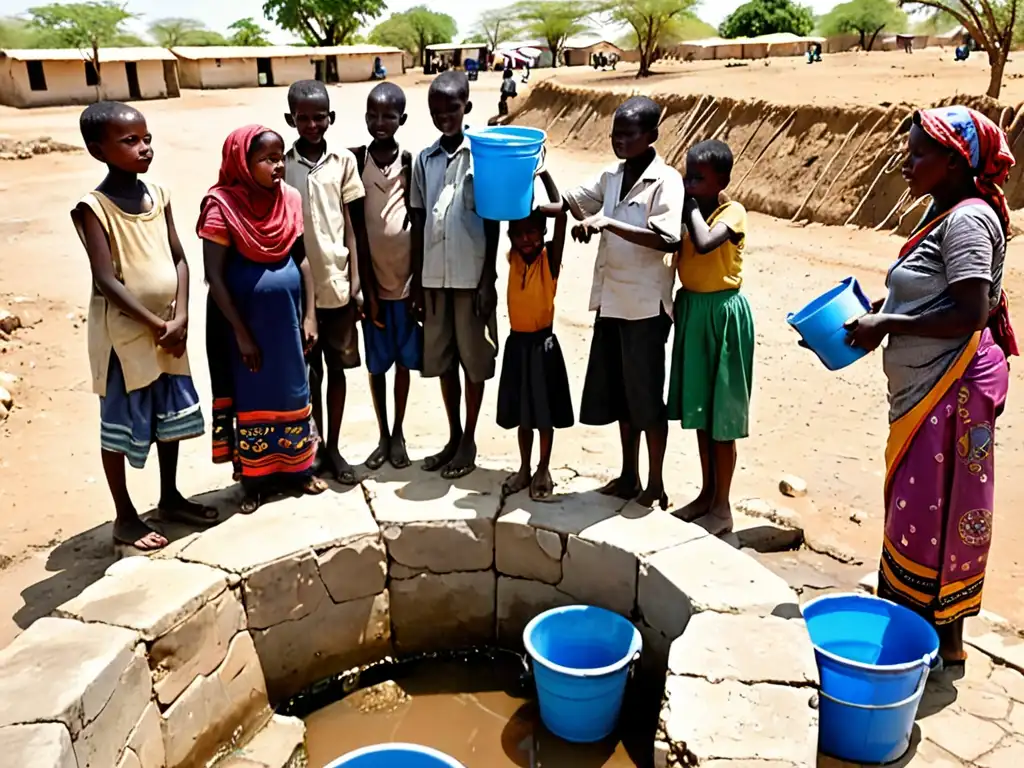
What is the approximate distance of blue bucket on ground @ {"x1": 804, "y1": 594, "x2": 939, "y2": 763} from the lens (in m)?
2.42

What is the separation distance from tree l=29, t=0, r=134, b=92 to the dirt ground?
83.4 ft

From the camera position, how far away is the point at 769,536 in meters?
3.74

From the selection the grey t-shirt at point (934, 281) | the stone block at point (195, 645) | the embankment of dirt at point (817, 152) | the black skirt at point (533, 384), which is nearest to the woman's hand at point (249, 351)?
the stone block at point (195, 645)

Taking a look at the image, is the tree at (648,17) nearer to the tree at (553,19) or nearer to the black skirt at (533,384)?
the tree at (553,19)

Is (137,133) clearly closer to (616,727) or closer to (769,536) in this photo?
(616,727)

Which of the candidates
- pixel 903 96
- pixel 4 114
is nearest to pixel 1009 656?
pixel 903 96

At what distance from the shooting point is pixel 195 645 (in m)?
2.78

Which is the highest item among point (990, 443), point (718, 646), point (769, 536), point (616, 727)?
point (990, 443)

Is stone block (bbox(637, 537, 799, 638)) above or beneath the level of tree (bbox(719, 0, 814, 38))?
beneath

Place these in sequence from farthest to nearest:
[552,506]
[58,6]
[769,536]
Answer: [58,6], [769,536], [552,506]

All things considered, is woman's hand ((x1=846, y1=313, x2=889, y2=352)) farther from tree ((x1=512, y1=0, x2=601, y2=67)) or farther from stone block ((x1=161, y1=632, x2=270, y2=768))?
tree ((x1=512, y1=0, x2=601, y2=67))

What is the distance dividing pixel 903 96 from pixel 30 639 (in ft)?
46.5

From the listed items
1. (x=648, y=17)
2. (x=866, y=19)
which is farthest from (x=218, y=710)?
(x=866, y=19)

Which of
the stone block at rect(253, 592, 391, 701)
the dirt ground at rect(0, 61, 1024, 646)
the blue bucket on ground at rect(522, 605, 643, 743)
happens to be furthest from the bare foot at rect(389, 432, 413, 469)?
the blue bucket on ground at rect(522, 605, 643, 743)
